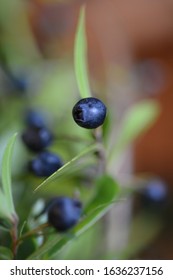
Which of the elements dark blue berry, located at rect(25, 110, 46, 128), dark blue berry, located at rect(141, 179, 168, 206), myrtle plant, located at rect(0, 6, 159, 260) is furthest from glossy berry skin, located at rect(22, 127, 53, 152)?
dark blue berry, located at rect(141, 179, 168, 206)

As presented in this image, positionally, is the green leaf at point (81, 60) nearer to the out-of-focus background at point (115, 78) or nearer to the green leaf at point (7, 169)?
the green leaf at point (7, 169)

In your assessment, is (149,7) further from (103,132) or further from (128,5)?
(103,132)

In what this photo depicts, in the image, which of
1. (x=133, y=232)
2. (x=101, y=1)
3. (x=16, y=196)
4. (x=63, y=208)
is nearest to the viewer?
(x=63, y=208)

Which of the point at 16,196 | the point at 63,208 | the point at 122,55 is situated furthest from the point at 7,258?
the point at 122,55

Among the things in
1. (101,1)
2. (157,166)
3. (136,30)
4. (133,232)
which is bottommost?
(157,166)

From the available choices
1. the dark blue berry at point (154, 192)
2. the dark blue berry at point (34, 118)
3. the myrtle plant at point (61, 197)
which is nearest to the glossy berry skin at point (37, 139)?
the myrtle plant at point (61, 197)

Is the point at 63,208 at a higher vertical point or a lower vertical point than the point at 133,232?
higher

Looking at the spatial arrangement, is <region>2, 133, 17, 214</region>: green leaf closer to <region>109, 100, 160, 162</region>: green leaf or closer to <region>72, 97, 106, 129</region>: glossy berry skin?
<region>72, 97, 106, 129</region>: glossy berry skin

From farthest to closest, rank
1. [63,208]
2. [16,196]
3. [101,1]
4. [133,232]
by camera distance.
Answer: [101,1], [133,232], [16,196], [63,208]

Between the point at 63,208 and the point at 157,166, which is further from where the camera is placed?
the point at 157,166
